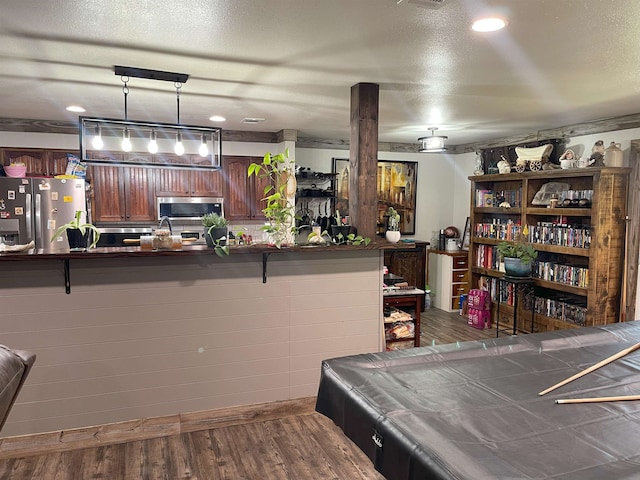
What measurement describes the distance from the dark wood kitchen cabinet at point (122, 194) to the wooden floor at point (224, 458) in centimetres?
342

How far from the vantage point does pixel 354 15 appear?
2271mm

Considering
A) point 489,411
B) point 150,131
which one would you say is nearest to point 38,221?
point 150,131

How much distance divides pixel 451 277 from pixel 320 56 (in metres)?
4.62

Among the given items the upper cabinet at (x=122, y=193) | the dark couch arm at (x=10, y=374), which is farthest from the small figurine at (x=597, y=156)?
the dark couch arm at (x=10, y=374)

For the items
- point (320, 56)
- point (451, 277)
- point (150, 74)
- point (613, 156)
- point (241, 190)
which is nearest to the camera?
point (320, 56)

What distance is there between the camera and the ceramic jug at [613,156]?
4648mm

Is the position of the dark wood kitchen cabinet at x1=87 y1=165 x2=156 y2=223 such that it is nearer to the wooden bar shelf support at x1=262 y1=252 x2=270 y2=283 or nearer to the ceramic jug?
the wooden bar shelf support at x1=262 y1=252 x2=270 y2=283

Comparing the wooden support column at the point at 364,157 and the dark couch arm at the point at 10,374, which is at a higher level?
the wooden support column at the point at 364,157

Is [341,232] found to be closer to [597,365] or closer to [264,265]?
[264,265]

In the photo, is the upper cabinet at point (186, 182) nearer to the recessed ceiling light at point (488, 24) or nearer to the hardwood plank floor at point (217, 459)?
the hardwood plank floor at point (217, 459)

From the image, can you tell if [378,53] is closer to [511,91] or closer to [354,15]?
[354,15]

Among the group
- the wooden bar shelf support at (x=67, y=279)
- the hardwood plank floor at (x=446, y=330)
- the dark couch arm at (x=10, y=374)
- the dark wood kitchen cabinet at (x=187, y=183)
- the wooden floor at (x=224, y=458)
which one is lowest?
the hardwood plank floor at (x=446, y=330)

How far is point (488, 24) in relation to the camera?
7.75 ft

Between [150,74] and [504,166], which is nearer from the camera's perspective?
[150,74]
